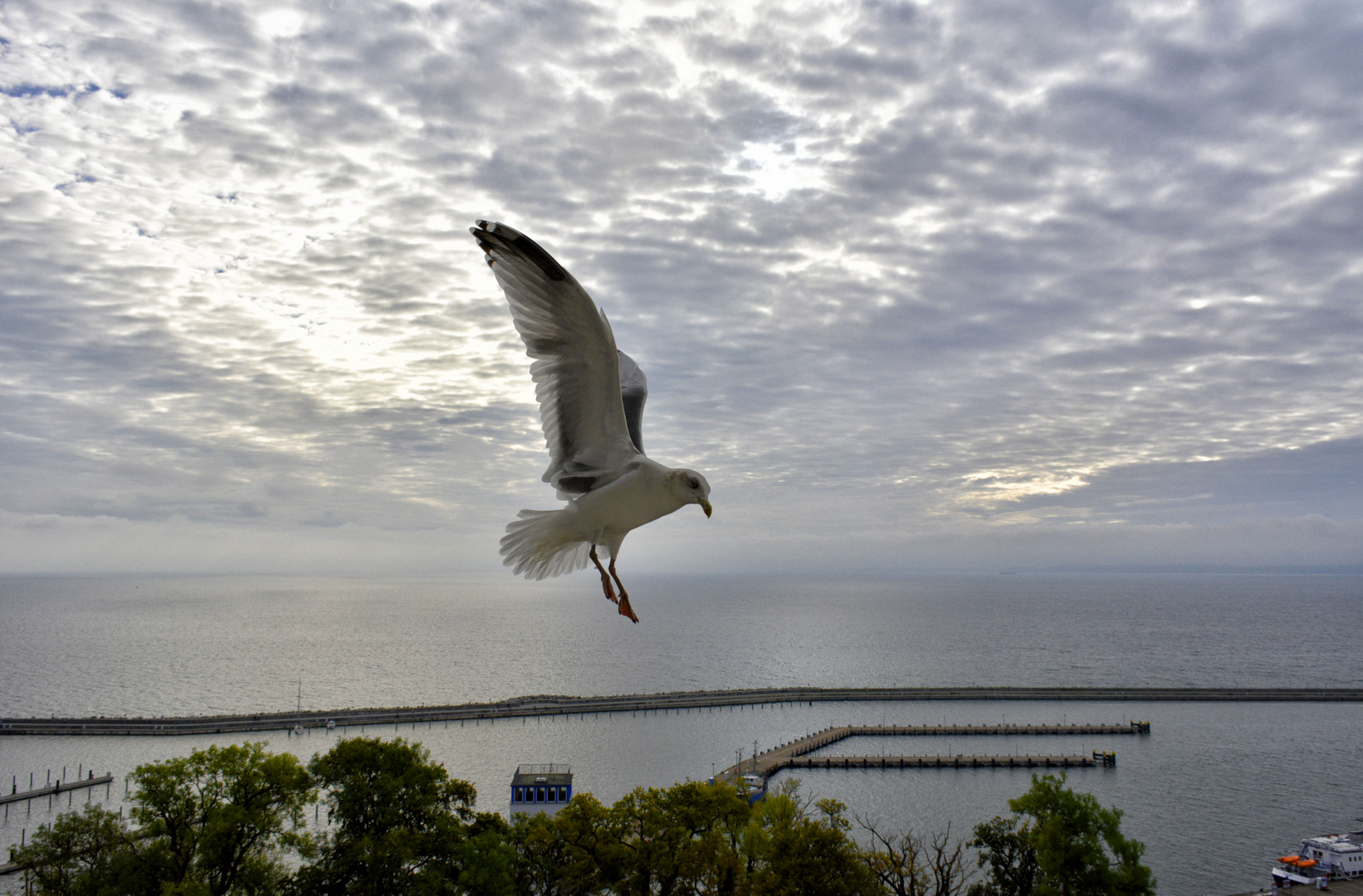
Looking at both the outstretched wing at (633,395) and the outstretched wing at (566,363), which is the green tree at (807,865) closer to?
the outstretched wing at (633,395)

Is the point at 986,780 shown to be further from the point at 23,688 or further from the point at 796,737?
the point at 23,688

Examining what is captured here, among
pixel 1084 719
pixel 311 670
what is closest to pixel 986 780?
pixel 1084 719

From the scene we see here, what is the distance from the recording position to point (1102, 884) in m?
25.1

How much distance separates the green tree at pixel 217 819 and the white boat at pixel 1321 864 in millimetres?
43037

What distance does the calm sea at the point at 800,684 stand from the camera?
163 ft

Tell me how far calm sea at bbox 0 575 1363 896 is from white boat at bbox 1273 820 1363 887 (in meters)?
1.40

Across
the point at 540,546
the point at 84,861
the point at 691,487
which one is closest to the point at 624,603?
the point at 691,487

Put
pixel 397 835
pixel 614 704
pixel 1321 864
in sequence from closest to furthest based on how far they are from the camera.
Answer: pixel 397 835 → pixel 1321 864 → pixel 614 704

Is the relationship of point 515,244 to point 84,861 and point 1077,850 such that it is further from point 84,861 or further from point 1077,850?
point 1077,850

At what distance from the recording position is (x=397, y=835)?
22484 millimetres

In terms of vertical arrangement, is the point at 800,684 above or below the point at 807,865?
below

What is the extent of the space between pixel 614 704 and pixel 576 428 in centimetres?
7329

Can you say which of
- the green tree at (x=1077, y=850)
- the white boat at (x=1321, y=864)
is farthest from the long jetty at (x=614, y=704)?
the green tree at (x=1077, y=850)

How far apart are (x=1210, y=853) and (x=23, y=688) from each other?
10359cm
